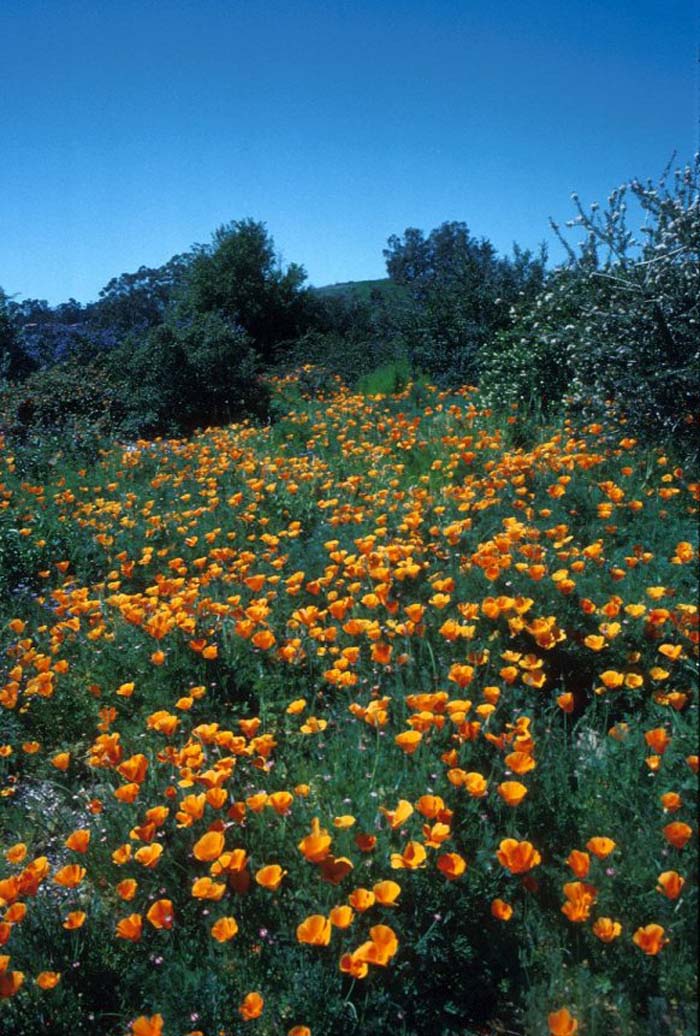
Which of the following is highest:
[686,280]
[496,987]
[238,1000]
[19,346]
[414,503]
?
[19,346]

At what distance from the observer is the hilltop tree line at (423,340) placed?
5176 mm

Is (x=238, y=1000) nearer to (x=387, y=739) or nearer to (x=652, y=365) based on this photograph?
(x=387, y=739)

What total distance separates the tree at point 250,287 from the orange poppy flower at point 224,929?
15.9 meters

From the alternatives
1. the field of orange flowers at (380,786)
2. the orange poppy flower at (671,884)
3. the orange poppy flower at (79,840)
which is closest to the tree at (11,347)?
the field of orange flowers at (380,786)

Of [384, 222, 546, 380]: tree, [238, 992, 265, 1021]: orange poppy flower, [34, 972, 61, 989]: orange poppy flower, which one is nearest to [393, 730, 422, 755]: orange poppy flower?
[238, 992, 265, 1021]: orange poppy flower

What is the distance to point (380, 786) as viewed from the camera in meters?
2.35

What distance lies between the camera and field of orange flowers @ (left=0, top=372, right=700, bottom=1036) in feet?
6.01

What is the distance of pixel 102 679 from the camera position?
3346 mm

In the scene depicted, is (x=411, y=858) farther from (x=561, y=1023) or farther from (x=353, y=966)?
(x=561, y=1023)

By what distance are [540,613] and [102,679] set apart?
6.71 ft

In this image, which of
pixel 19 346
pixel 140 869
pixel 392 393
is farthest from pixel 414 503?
Answer: pixel 19 346

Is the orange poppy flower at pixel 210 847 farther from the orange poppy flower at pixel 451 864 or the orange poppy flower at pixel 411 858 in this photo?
the orange poppy flower at pixel 451 864

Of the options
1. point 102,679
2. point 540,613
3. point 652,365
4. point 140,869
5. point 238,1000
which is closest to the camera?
point 238,1000

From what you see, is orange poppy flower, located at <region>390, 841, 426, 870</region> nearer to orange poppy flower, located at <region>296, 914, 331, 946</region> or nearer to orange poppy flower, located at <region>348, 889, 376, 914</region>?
orange poppy flower, located at <region>348, 889, 376, 914</region>
